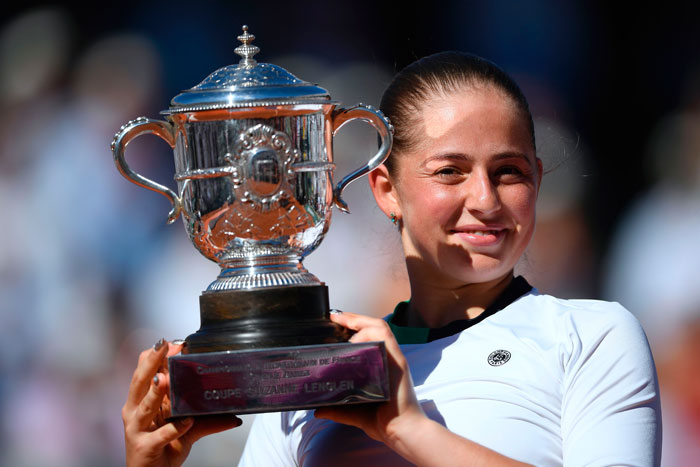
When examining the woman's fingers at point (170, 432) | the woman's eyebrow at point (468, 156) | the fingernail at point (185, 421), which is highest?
the woman's eyebrow at point (468, 156)

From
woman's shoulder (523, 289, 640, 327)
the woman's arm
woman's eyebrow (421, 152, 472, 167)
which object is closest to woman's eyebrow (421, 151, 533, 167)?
woman's eyebrow (421, 152, 472, 167)

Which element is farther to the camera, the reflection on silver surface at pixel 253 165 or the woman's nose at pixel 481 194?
the woman's nose at pixel 481 194

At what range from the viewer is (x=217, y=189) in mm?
1171

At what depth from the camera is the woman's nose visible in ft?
4.22

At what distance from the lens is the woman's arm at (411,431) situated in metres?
1.08

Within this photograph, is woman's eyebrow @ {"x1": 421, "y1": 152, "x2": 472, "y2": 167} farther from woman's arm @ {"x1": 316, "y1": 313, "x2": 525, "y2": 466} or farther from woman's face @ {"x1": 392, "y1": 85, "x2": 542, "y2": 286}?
woman's arm @ {"x1": 316, "y1": 313, "x2": 525, "y2": 466}

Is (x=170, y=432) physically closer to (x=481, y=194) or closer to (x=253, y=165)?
(x=253, y=165)

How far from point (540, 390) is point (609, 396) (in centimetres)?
9

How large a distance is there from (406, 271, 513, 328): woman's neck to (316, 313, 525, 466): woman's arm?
1.11 ft

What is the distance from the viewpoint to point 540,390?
1.20 meters

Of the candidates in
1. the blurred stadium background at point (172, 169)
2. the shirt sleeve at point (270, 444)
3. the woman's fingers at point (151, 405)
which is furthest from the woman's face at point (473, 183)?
the blurred stadium background at point (172, 169)

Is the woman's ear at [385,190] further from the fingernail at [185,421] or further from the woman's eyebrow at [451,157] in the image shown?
the fingernail at [185,421]

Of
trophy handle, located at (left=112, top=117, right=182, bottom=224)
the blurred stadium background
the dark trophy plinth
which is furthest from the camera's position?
the blurred stadium background

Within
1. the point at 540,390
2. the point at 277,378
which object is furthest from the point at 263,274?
the point at 540,390
